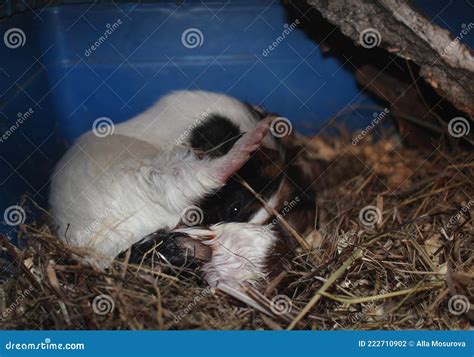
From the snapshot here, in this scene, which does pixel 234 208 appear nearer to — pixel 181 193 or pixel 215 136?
pixel 181 193

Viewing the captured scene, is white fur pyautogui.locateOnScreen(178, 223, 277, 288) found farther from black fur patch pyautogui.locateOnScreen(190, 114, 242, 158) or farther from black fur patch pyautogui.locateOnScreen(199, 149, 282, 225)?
black fur patch pyautogui.locateOnScreen(190, 114, 242, 158)

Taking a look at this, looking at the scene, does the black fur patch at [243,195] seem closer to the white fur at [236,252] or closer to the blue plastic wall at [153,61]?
the white fur at [236,252]

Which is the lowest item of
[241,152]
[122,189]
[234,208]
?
[122,189]

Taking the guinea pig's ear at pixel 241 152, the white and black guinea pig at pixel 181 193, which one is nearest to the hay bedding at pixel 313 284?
the white and black guinea pig at pixel 181 193

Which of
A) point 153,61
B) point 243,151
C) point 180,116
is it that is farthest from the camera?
point 153,61

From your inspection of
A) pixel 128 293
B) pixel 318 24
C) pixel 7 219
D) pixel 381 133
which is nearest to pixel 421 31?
pixel 318 24

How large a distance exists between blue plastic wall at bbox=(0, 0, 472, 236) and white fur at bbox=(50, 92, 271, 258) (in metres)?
0.50

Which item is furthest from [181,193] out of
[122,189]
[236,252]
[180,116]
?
[180,116]

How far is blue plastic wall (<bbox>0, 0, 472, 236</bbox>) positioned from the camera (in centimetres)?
356

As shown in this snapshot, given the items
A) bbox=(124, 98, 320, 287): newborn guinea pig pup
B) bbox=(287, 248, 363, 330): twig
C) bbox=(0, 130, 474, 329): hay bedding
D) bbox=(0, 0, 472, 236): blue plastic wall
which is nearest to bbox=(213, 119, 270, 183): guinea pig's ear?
bbox=(124, 98, 320, 287): newborn guinea pig pup

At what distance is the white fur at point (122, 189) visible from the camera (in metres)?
2.85

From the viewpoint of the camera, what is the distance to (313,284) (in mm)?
2738

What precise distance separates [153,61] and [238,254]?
1.50m

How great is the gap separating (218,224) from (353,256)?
0.64 m
